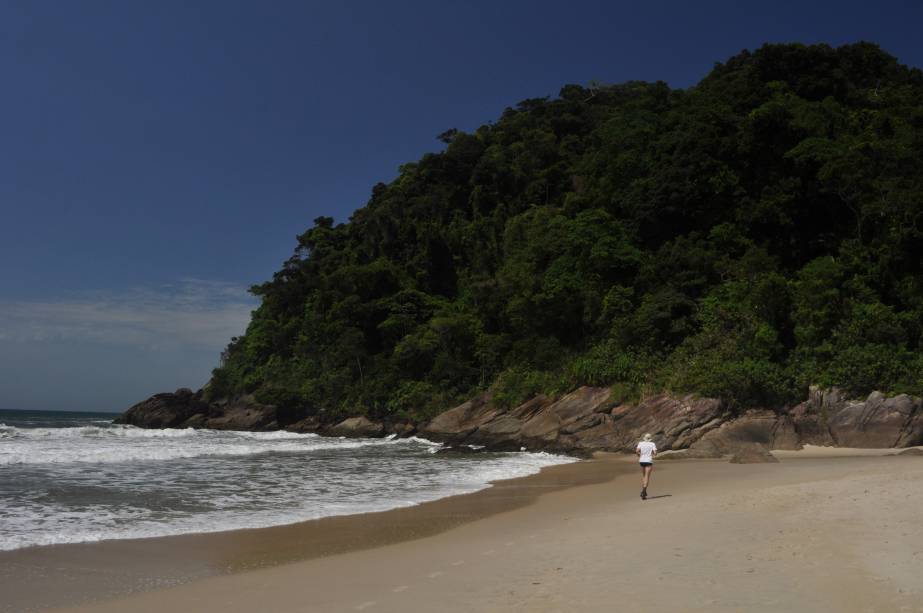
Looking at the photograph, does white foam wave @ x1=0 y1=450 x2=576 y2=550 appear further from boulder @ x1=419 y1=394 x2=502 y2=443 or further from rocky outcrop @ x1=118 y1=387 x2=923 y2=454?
boulder @ x1=419 y1=394 x2=502 y2=443

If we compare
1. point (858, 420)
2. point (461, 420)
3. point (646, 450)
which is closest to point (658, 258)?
point (858, 420)

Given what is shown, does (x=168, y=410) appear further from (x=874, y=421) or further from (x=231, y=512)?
(x=874, y=421)

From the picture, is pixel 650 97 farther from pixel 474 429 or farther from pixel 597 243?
pixel 474 429

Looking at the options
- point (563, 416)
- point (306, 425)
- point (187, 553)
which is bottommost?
point (306, 425)

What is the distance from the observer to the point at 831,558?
6.33 meters

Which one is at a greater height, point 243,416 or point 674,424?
point 674,424

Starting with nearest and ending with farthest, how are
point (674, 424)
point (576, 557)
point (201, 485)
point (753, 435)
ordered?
point (576, 557) → point (201, 485) → point (753, 435) → point (674, 424)

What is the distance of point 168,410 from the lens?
5844 centimetres

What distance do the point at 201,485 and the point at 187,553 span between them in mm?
7577

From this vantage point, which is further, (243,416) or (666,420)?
(243,416)

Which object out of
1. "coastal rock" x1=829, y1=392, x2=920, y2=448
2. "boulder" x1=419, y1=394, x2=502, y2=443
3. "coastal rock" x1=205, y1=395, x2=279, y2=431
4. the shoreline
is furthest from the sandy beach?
"coastal rock" x1=205, y1=395, x2=279, y2=431

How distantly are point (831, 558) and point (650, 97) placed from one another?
44407 millimetres

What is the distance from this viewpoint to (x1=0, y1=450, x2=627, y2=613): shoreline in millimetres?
6949

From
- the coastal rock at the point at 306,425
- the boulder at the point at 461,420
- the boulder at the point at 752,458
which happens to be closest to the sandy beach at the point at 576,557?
the boulder at the point at 752,458
